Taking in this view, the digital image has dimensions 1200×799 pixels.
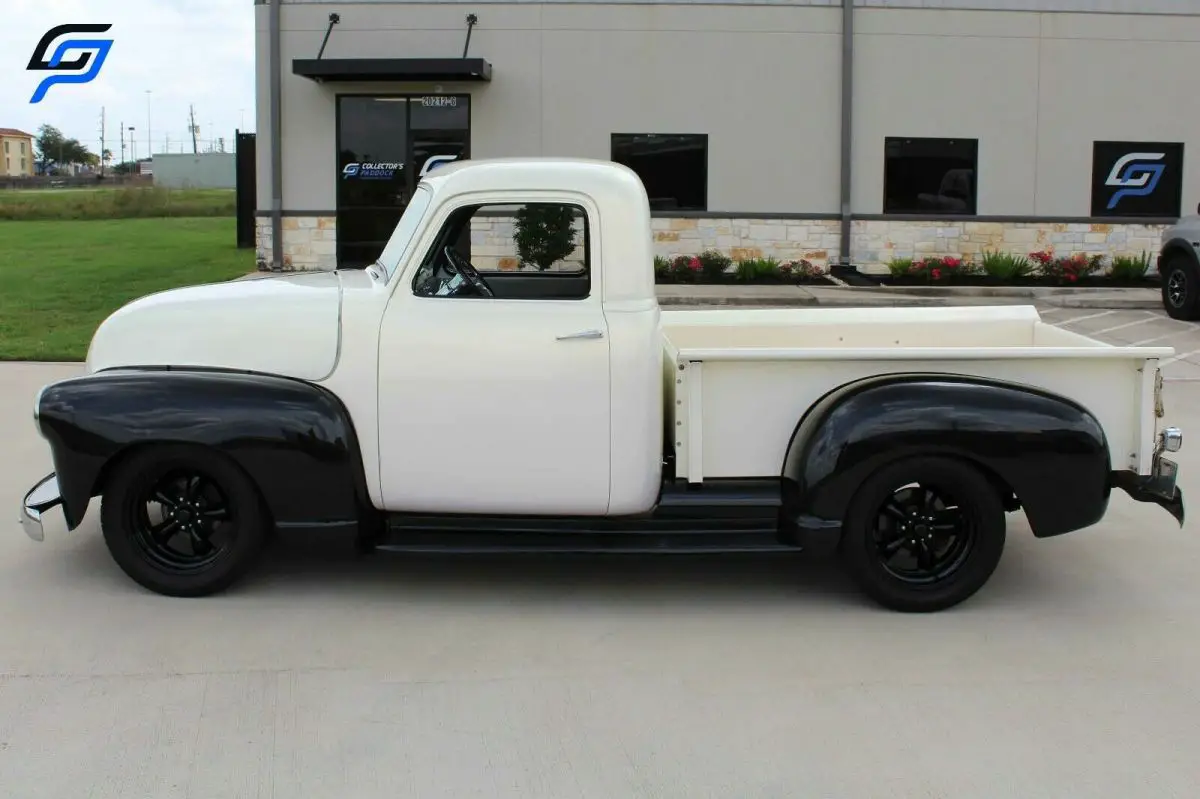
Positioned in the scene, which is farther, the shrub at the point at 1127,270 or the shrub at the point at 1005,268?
the shrub at the point at 1127,270

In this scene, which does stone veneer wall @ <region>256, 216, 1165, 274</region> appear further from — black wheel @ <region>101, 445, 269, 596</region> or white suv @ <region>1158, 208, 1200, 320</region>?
black wheel @ <region>101, 445, 269, 596</region>

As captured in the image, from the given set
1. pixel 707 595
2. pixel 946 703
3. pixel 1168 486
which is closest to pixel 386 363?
pixel 707 595

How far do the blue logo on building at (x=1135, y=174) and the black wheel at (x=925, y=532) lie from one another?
17088mm

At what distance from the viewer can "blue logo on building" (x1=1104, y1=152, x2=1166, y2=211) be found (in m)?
20.6

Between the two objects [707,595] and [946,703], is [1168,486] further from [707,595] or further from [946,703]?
[707,595]

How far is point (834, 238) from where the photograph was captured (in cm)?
2050

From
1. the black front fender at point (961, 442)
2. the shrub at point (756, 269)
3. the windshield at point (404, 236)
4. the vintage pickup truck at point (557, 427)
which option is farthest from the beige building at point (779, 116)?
the black front fender at point (961, 442)

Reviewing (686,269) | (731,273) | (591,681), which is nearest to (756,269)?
(731,273)

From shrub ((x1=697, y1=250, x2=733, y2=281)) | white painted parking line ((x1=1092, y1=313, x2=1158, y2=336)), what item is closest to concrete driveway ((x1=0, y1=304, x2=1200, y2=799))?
white painted parking line ((x1=1092, y1=313, x2=1158, y2=336))

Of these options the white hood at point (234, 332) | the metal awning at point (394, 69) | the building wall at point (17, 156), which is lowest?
the white hood at point (234, 332)

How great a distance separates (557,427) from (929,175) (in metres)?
16.6

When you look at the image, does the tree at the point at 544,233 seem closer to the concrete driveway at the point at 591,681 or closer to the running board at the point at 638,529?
the running board at the point at 638,529

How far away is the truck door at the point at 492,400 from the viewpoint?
17.6 feet

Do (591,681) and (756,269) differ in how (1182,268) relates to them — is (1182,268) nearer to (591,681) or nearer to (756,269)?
(756,269)
